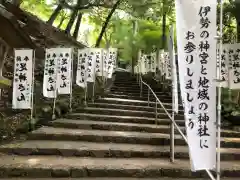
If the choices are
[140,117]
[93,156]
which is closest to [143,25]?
[140,117]

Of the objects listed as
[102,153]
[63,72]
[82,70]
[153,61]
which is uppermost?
[153,61]

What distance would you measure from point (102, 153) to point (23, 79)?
3.14 meters

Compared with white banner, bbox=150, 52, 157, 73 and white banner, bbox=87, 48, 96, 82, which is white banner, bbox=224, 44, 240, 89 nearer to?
white banner, bbox=87, 48, 96, 82

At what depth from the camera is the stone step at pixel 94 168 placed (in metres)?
5.31

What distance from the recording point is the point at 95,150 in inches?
248

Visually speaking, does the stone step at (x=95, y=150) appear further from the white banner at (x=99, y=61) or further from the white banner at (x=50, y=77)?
the white banner at (x=99, y=61)

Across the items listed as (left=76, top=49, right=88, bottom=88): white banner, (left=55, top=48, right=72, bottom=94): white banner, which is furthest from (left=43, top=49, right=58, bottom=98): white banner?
(left=76, top=49, right=88, bottom=88): white banner

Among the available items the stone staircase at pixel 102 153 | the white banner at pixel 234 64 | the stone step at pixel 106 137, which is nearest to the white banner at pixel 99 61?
the stone staircase at pixel 102 153

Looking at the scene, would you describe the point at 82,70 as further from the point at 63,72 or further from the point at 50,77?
the point at 50,77

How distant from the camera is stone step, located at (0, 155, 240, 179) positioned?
17.4ft

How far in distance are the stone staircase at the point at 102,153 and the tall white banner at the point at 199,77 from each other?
1748mm

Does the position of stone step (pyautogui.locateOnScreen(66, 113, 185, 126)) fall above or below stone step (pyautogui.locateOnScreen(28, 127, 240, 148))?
above

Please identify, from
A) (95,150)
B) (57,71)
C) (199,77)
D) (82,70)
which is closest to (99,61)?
(82,70)

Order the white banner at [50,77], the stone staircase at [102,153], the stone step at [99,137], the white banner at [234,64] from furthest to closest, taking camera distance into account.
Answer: the white banner at [50,77], the white banner at [234,64], the stone step at [99,137], the stone staircase at [102,153]
